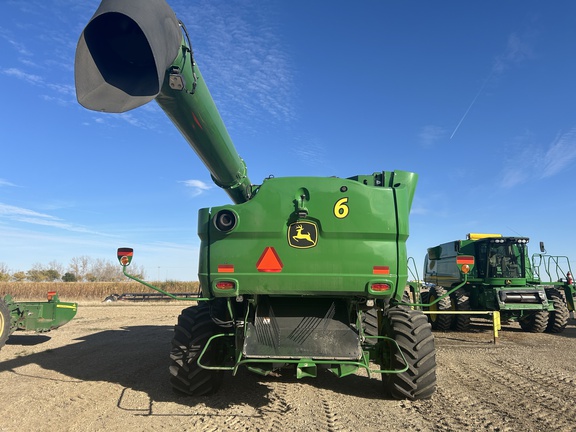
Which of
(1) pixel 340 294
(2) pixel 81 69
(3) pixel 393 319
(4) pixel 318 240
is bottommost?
(3) pixel 393 319

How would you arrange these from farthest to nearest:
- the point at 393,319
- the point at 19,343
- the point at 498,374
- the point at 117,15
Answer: the point at 19,343, the point at 498,374, the point at 393,319, the point at 117,15

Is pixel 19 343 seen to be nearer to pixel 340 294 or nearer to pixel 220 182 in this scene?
pixel 220 182

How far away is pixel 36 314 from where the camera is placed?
974 centimetres

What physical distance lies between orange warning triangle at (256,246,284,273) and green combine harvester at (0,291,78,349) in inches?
291

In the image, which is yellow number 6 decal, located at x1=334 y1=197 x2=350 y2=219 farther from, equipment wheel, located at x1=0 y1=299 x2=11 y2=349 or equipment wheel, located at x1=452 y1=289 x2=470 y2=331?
equipment wheel, located at x1=452 y1=289 x2=470 y2=331

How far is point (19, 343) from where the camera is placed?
1003cm

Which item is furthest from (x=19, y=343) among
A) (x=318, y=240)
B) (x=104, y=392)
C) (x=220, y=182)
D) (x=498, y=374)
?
(x=498, y=374)

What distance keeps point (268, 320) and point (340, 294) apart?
92cm

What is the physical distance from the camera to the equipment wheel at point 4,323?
845cm

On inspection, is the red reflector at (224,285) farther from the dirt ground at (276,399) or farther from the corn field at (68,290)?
the corn field at (68,290)

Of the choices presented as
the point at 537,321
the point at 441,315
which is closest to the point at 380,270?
the point at 441,315

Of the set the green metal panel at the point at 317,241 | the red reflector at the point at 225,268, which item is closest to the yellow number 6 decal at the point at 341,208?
the green metal panel at the point at 317,241

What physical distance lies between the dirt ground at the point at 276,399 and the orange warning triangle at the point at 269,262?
1.60 m

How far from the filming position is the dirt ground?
4133mm
